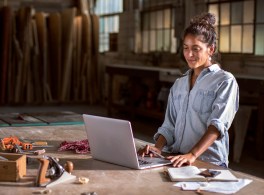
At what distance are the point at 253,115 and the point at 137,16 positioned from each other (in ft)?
12.5

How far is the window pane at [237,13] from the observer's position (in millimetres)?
7145

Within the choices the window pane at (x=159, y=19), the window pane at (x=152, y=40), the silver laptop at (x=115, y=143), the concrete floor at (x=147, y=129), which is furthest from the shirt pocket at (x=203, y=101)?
the window pane at (x=152, y=40)

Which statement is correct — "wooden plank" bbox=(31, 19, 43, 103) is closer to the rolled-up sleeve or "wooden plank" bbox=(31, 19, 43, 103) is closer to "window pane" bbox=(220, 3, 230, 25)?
"window pane" bbox=(220, 3, 230, 25)

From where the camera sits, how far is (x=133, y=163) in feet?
7.32

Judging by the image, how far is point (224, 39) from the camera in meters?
7.51

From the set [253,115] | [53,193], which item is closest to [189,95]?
[53,193]

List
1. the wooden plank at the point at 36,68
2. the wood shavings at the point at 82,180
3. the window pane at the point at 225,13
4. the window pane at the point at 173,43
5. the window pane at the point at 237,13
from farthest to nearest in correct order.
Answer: the wooden plank at the point at 36,68 → the window pane at the point at 173,43 → the window pane at the point at 225,13 → the window pane at the point at 237,13 → the wood shavings at the point at 82,180

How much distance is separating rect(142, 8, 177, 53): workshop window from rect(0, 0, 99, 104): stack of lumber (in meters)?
1.35

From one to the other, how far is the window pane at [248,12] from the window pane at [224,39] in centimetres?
43

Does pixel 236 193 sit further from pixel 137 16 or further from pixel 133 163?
pixel 137 16

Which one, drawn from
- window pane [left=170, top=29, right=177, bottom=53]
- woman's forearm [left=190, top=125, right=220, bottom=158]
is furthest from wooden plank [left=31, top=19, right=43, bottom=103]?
woman's forearm [left=190, top=125, right=220, bottom=158]

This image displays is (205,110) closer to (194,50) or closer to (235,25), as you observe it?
(194,50)

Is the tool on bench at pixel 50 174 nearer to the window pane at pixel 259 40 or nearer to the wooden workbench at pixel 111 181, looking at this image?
the wooden workbench at pixel 111 181

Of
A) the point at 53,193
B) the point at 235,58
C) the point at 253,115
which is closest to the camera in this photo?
the point at 53,193
